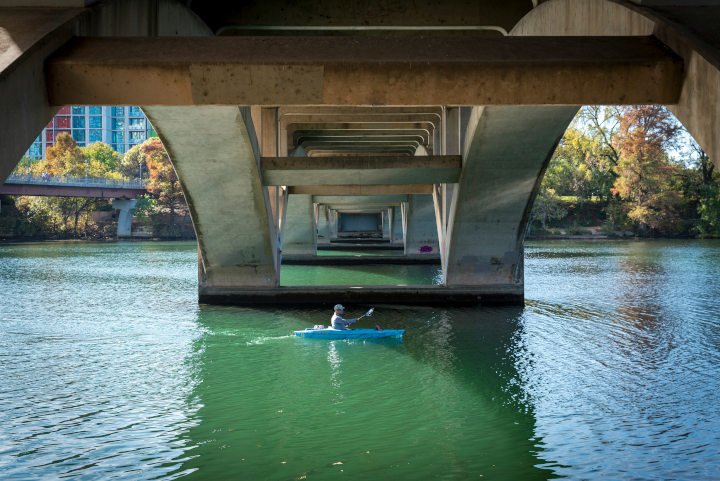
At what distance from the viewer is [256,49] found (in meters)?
7.93

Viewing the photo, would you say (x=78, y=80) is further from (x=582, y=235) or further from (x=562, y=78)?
(x=582, y=235)

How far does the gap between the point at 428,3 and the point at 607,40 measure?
4.92 m

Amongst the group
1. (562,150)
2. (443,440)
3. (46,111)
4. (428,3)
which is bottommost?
(443,440)

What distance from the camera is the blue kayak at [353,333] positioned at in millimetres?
17438

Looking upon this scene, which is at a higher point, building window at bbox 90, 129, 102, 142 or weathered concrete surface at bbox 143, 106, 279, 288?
building window at bbox 90, 129, 102, 142

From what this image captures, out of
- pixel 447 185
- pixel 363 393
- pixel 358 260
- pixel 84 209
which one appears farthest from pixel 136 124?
pixel 363 393

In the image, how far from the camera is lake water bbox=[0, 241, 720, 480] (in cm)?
897

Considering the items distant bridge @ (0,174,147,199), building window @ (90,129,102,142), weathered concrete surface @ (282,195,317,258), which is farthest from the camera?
building window @ (90,129,102,142)

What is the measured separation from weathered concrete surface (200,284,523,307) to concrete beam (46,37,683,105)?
15.8m

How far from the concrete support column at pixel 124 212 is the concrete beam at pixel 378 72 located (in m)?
75.1

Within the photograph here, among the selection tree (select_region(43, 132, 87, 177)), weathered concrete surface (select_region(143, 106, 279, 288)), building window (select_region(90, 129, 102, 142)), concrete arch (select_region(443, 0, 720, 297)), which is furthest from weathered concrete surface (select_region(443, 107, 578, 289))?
building window (select_region(90, 129, 102, 142))

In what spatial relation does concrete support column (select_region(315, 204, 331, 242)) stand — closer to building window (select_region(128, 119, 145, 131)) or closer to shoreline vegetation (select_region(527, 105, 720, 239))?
shoreline vegetation (select_region(527, 105, 720, 239))

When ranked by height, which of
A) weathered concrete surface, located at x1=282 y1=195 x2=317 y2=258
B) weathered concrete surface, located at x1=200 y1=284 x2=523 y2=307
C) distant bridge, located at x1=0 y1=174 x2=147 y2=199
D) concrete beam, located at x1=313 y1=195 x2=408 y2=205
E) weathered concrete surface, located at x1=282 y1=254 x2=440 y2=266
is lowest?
weathered concrete surface, located at x1=200 y1=284 x2=523 y2=307

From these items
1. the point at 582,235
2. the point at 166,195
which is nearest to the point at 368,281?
the point at 582,235
